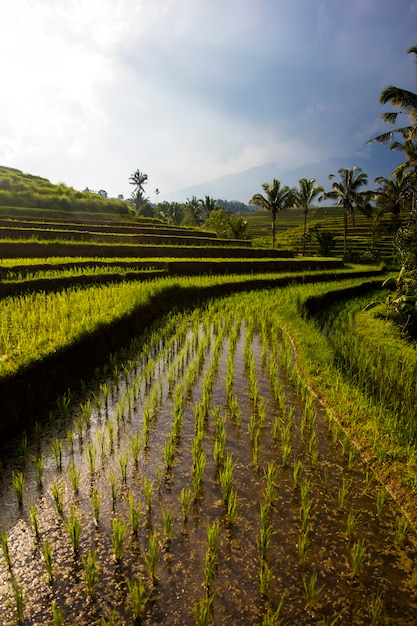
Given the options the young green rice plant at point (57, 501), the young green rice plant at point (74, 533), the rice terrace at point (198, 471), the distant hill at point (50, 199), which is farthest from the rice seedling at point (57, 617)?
the distant hill at point (50, 199)

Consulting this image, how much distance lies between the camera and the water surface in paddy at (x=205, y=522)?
189 centimetres

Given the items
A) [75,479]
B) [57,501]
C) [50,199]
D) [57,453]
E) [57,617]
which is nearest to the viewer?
[57,617]

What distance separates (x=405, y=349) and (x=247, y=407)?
3696 millimetres

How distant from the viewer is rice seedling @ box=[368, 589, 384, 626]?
1768mm

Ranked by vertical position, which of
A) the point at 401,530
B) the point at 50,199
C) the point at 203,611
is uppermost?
the point at 50,199

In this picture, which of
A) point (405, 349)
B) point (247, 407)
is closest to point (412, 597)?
point (247, 407)

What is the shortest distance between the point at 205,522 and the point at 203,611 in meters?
0.69

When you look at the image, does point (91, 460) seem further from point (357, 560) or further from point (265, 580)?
point (357, 560)

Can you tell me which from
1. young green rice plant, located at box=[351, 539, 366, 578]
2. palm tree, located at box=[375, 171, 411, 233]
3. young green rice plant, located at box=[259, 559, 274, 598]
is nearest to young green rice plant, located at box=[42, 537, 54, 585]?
young green rice plant, located at box=[259, 559, 274, 598]

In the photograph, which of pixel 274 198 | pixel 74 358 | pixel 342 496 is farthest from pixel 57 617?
pixel 274 198

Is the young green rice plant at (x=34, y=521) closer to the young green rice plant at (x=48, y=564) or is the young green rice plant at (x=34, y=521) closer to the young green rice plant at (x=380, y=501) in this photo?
the young green rice plant at (x=48, y=564)

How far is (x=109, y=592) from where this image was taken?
1.92 metres

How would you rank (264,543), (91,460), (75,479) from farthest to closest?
(91,460) < (75,479) < (264,543)

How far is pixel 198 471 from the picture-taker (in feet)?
9.08
